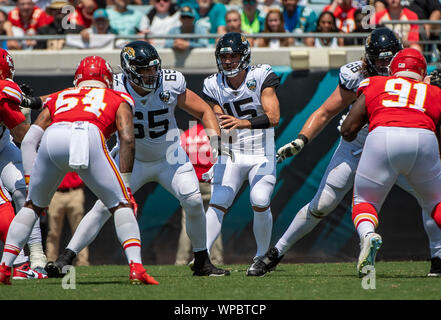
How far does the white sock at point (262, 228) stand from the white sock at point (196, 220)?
1.92ft

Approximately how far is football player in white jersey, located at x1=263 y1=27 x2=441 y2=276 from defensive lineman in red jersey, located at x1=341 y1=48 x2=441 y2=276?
636 millimetres

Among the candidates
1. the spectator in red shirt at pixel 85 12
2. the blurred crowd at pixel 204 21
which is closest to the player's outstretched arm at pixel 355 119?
the blurred crowd at pixel 204 21

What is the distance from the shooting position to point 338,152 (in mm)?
6758

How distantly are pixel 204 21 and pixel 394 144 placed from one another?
5.74 metres

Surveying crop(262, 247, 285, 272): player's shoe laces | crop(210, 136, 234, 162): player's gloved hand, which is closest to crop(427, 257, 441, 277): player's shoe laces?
crop(262, 247, 285, 272): player's shoe laces

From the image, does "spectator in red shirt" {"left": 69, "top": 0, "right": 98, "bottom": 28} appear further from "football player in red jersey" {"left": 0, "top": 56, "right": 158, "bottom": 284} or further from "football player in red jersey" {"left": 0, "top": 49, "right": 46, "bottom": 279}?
"football player in red jersey" {"left": 0, "top": 56, "right": 158, "bottom": 284}

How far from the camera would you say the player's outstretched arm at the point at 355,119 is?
5.98 m

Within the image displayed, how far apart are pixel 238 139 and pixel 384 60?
143cm

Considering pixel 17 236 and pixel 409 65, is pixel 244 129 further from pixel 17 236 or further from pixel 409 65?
pixel 17 236

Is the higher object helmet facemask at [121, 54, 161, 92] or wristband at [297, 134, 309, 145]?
helmet facemask at [121, 54, 161, 92]

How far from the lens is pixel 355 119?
6.00m

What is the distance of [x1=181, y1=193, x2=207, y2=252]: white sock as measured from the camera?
6398 millimetres

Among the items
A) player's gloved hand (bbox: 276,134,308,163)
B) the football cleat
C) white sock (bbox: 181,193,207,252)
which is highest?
player's gloved hand (bbox: 276,134,308,163)

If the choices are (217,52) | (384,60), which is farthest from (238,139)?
(384,60)
